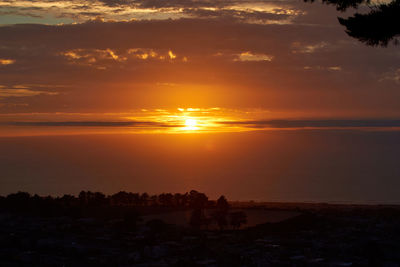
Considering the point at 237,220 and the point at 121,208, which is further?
the point at 121,208

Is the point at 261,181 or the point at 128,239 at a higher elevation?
the point at 261,181

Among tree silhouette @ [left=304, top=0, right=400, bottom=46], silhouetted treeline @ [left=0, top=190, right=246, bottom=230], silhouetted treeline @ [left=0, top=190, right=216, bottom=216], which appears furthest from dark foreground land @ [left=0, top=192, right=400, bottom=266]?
tree silhouette @ [left=304, top=0, right=400, bottom=46]

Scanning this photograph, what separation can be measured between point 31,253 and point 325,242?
16.3 metres

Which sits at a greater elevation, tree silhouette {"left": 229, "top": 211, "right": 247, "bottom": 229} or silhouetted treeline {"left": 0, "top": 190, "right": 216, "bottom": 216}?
silhouetted treeline {"left": 0, "top": 190, "right": 216, "bottom": 216}

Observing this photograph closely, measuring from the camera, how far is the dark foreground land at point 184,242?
2523 cm

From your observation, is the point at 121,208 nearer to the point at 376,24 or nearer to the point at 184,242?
the point at 184,242

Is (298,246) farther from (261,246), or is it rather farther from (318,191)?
(318,191)

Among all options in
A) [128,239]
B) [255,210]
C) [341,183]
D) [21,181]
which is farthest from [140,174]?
[128,239]

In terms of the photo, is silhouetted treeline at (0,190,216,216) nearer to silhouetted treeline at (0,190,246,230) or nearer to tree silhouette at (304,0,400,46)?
silhouetted treeline at (0,190,246,230)

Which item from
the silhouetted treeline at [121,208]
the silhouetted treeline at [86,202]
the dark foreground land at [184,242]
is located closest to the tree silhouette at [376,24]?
the dark foreground land at [184,242]

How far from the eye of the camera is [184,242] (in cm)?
3005

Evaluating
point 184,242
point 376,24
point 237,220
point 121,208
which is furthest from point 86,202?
point 376,24

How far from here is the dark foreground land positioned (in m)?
25.2

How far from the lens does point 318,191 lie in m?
136
